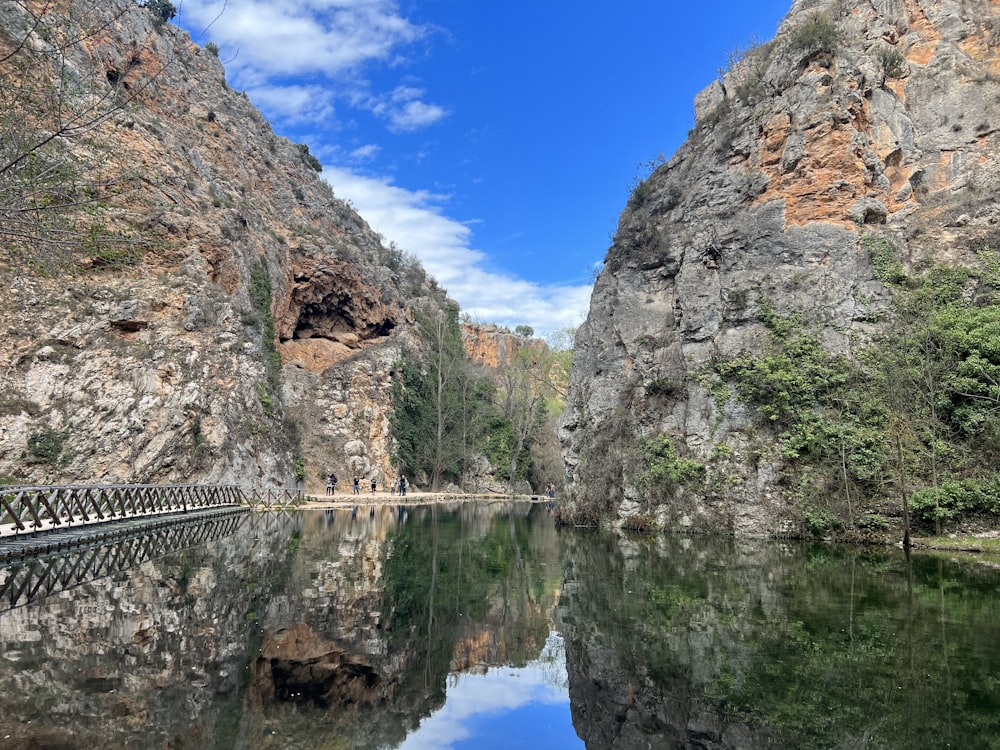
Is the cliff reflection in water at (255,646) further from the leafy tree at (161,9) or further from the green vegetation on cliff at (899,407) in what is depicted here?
the leafy tree at (161,9)

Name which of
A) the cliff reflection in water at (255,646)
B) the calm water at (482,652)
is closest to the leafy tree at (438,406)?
the cliff reflection in water at (255,646)

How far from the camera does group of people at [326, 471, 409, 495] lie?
1624 inches

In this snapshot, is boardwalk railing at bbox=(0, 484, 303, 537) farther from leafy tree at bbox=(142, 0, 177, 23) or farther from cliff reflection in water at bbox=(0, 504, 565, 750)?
leafy tree at bbox=(142, 0, 177, 23)

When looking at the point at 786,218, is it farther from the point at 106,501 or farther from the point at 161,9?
the point at 161,9

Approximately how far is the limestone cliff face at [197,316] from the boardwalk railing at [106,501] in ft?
4.59

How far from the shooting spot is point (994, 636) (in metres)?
7.80

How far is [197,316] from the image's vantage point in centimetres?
3306

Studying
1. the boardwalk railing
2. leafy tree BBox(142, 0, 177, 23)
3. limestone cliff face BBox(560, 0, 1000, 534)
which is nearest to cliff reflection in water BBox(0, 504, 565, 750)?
the boardwalk railing

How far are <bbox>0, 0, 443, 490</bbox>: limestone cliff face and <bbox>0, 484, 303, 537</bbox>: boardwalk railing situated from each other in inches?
55.1

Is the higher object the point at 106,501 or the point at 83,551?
the point at 106,501

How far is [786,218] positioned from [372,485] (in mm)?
32267

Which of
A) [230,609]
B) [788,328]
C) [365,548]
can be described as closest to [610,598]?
[230,609]

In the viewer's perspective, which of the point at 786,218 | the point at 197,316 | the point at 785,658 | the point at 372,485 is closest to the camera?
the point at 785,658

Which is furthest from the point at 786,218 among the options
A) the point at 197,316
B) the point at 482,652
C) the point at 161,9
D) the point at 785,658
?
the point at 161,9
